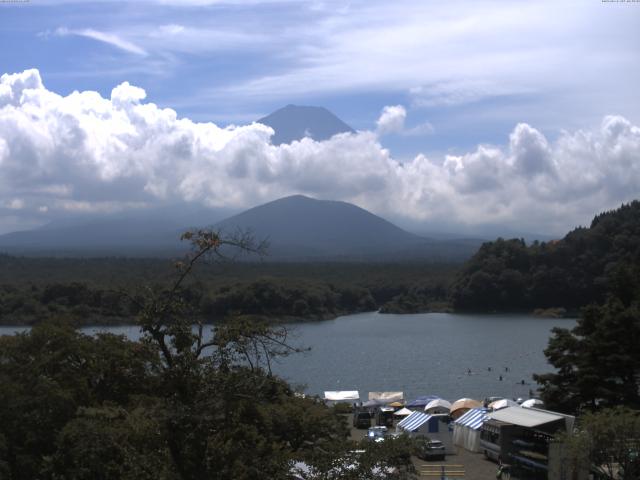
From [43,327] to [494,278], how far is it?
53.7 metres

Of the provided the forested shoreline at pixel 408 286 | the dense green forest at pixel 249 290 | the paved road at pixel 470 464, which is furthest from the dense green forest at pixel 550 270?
the paved road at pixel 470 464

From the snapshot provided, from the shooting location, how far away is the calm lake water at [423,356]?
29.6 metres

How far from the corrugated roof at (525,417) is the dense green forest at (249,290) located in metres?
18.7

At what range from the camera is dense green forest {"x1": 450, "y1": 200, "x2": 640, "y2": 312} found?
190ft

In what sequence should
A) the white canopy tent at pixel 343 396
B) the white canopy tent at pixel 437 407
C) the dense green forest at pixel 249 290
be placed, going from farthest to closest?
the dense green forest at pixel 249 290
the white canopy tent at pixel 343 396
the white canopy tent at pixel 437 407

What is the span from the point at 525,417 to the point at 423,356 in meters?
23.7

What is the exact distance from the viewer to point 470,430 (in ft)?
53.7

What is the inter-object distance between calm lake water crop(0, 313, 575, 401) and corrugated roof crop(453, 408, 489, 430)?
5382 millimetres

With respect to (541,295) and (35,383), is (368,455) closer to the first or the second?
(35,383)

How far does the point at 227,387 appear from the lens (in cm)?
537

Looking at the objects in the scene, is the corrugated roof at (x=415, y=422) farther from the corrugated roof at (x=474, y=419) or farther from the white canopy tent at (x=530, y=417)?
the white canopy tent at (x=530, y=417)

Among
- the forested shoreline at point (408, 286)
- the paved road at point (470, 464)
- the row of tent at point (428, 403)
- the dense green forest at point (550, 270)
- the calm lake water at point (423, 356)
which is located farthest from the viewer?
the dense green forest at point (550, 270)

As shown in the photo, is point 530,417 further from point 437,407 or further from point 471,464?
point 437,407

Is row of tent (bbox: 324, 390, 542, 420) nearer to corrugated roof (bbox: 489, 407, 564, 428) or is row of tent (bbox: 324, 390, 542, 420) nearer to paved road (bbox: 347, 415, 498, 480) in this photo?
paved road (bbox: 347, 415, 498, 480)
